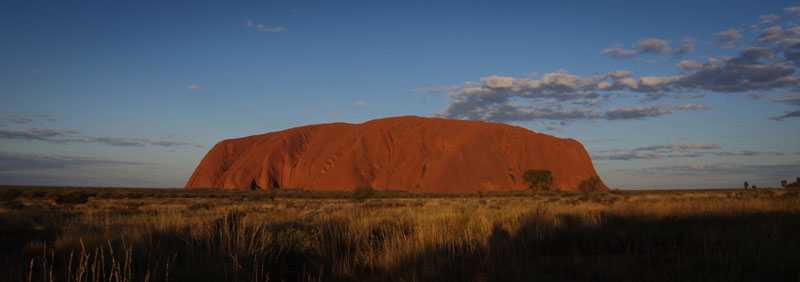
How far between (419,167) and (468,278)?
70.6m

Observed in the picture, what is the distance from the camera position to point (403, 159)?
79625 mm

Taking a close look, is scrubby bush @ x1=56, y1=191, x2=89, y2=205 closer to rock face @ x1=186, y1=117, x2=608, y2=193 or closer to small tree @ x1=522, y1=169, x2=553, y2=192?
rock face @ x1=186, y1=117, x2=608, y2=193

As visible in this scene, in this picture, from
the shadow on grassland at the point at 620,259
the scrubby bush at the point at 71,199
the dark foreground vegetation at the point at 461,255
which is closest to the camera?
the shadow on grassland at the point at 620,259

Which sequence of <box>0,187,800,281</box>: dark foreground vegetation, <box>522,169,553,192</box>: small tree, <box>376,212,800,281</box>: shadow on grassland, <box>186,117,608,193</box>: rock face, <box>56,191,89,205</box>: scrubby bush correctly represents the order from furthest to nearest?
1. <box>186,117,608,193</box>: rock face
2. <box>522,169,553,192</box>: small tree
3. <box>56,191,89,205</box>: scrubby bush
4. <box>0,187,800,281</box>: dark foreground vegetation
5. <box>376,212,800,281</box>: shadow on grassland

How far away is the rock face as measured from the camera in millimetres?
71938

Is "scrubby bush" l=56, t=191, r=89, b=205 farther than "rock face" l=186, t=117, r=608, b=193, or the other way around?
A: "rock face" l=186, t=117, r=608, b=193

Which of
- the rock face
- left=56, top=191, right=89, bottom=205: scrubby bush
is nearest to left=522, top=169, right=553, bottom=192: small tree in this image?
the rock face

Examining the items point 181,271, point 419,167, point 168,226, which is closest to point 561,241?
point 181,271

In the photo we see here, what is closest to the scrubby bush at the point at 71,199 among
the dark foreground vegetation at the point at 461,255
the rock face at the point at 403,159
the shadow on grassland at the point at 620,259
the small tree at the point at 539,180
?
the dark foreground vegetation at the point at 461,255

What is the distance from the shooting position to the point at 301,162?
8700 cm

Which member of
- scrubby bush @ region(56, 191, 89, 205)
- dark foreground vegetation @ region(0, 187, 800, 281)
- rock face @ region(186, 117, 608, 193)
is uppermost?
rock face @ region(186, 117, 608, 193)

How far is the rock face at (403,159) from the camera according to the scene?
236 feet

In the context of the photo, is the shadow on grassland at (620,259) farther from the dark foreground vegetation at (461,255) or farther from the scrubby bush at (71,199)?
the scrubby bush at (71,199)

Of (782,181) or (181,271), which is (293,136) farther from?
(181,271)
